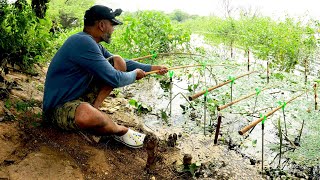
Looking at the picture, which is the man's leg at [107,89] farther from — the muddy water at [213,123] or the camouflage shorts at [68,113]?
the muddy water at [213,123]

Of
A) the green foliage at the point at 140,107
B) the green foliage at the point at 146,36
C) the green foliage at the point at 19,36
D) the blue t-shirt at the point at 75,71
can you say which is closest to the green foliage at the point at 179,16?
the green foliage at the point at 146,36

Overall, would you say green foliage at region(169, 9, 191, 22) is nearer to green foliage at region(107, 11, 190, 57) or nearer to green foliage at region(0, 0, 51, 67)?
green foliage at region(107, 11, 190, 57)

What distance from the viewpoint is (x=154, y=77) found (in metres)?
5.64

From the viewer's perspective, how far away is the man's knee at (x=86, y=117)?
2.60 metres

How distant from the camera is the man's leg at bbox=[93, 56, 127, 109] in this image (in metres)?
2.99

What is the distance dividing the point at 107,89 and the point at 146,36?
3.28 m

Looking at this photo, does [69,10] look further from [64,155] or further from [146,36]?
[64,155]

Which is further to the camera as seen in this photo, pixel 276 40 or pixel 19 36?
pixel 276 40

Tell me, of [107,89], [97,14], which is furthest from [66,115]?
[97,14]

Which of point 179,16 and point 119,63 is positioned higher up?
point 119,63

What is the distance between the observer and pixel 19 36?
10.2ft

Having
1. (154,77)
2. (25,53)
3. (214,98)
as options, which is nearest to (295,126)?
(214,98)

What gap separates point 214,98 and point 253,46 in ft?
7.98

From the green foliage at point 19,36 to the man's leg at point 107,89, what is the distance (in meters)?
0.76
